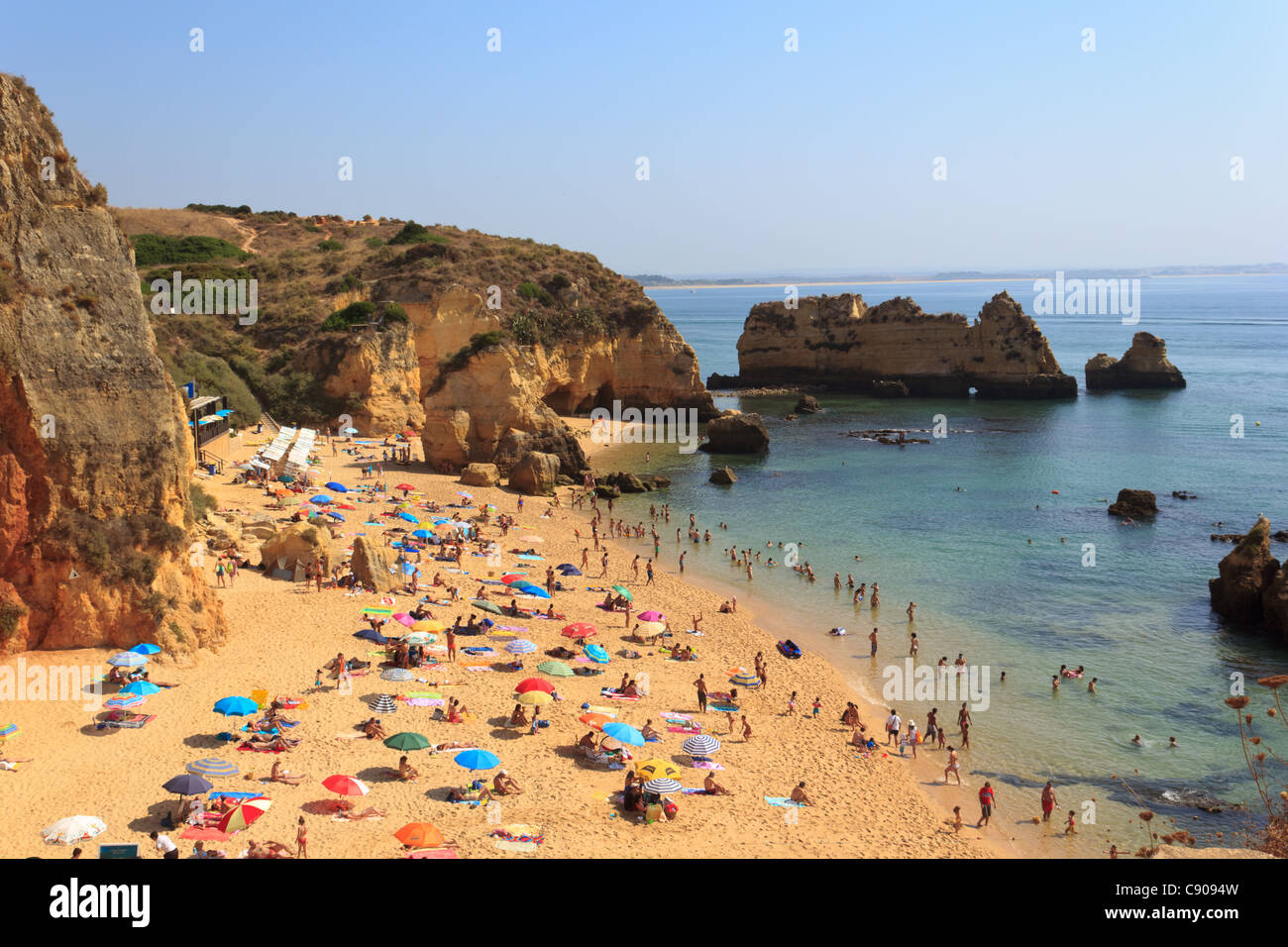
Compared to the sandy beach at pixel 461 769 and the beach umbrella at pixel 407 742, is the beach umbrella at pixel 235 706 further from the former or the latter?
the beach umbrella at pixel 407 742

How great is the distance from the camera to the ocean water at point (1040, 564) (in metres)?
20.1

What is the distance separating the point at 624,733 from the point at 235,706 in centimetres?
741

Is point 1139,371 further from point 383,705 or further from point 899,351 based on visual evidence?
point 383,705

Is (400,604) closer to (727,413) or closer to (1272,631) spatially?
(1272,631)

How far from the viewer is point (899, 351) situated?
81.4m

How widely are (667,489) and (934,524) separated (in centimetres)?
1280

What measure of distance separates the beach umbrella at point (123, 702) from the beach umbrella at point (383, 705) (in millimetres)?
4211

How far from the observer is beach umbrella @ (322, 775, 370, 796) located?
1559 centimetres

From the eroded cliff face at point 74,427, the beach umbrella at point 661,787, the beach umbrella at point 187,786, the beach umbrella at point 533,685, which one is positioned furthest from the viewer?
the beach umbrella at point 533,685

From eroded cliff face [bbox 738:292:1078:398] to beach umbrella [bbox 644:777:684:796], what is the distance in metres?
67.6

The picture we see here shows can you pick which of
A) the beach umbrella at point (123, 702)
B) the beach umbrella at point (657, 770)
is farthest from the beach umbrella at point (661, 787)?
the beach umbrella at point (123, 702)

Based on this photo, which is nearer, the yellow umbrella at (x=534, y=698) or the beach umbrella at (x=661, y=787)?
the beach umbrella at (x=661, y=787)

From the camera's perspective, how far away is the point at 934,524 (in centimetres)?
3975

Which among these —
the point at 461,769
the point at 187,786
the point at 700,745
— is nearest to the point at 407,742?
the point at 461,769
